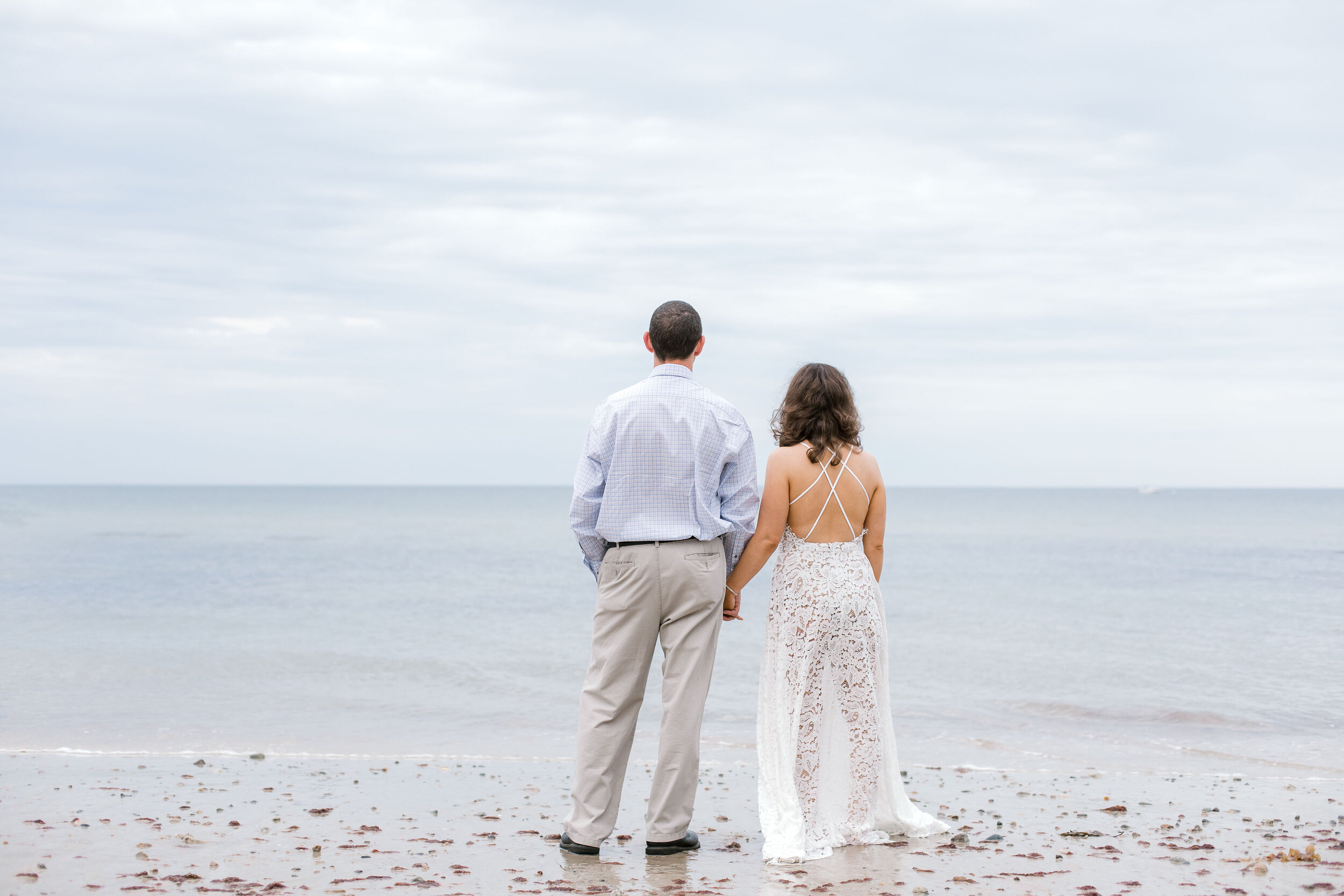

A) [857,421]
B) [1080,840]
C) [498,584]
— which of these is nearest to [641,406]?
[857,421]

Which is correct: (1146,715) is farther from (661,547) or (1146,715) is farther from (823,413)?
(661,547)

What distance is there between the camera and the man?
4.14 m

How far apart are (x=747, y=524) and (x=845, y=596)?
565mm

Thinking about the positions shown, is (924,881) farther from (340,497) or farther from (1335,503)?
(340,497)

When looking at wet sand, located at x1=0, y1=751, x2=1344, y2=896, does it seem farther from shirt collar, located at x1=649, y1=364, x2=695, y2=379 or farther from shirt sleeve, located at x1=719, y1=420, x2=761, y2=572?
shirt collar, located at x1=649, y1=364, x2=695, y2=379

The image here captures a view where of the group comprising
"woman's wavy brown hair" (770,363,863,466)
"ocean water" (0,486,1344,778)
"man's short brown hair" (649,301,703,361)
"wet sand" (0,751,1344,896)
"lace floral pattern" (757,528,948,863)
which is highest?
"man's short brown hair" (649,301,703,361)

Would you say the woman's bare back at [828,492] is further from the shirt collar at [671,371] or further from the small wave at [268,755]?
the small wave at [268,755]

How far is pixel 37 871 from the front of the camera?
418cm

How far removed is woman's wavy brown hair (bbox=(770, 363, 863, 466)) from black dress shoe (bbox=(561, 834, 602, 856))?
6.29ft

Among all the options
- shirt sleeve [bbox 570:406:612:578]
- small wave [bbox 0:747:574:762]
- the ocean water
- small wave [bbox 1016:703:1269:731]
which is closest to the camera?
shirt sleeve [bbox 570:406:612:578]

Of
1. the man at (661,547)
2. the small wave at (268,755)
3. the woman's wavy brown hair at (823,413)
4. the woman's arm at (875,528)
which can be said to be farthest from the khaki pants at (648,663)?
the small wave at (268,755)

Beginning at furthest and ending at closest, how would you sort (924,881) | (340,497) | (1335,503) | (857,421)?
(340,497) < (1335,503) < (857,421) < (924,881)

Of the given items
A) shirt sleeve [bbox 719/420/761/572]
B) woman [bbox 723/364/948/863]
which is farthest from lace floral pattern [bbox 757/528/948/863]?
shirt sleeve [bbox 719/420/761/572]

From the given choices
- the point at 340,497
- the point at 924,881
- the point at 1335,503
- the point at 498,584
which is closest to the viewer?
the point at 924,881
